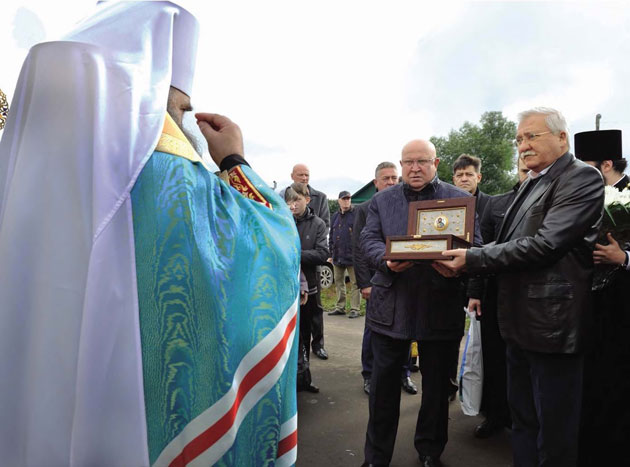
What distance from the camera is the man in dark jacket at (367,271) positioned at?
4099mm

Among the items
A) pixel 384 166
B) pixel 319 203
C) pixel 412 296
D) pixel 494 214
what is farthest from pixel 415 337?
pixel 319 203

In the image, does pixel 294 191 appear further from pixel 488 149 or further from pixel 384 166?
pixel 488 149

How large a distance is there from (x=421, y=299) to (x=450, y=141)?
150 feet

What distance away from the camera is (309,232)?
4.87 meters

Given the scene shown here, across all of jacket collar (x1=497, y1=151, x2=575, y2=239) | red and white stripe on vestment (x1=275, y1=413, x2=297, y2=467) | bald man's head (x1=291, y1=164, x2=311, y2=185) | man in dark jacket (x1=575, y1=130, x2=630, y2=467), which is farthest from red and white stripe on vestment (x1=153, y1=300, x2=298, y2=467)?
bald man's head (x1=291, y1=164, x2=311, y2=185)

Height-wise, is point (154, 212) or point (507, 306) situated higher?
point (154, 212)

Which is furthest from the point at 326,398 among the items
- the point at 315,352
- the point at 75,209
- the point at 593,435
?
the point at 75,209

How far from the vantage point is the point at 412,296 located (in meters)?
2.92

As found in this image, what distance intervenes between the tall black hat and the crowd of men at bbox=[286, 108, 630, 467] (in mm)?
1253

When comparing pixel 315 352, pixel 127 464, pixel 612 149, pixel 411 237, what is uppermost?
pixel 612 149

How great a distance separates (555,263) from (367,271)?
1.97 m

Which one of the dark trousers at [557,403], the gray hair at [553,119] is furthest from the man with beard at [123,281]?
the gray hair at [553,119]

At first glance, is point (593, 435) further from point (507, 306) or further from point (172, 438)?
point (172, 438)

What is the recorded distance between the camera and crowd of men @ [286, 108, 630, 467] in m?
2.30
